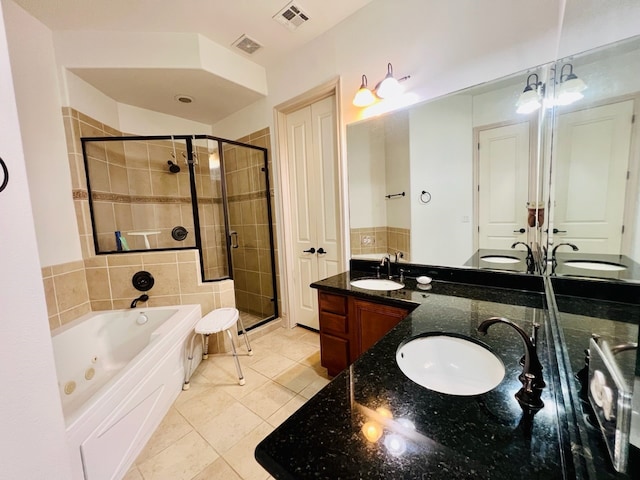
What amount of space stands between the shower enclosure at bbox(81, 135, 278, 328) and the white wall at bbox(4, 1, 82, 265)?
202mm

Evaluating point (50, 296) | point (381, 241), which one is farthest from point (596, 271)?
point (50, 296)

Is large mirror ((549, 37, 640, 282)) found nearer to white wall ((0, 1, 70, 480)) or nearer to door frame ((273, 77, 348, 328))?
door frame ((273, 77, 348, 328))

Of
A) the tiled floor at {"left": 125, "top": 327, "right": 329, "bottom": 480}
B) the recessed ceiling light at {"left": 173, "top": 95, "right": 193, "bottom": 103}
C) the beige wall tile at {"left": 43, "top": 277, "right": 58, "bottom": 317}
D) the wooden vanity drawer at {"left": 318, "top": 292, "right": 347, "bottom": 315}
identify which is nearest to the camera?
the tiled floor at {"left": 125, "top": 327, "right": 329, "bottom": 480}

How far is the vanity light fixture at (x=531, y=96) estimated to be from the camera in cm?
133

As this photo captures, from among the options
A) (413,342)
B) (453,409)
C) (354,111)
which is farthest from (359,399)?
(354,111)

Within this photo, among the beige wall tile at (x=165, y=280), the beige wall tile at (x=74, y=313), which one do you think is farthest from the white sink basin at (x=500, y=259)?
the beige wall tile at (x=74, y=313)

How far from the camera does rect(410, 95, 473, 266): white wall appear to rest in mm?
1528

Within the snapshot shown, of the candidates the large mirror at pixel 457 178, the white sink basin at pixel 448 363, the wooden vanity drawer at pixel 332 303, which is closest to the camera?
the white sink basin at pixel 448 363

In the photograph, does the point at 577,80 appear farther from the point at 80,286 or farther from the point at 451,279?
the point at 80,286

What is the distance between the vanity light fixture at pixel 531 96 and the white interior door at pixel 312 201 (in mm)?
1326

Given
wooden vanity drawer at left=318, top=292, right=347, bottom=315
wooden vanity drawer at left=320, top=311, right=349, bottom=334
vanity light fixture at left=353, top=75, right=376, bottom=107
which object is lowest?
wooden vanity drawer at left=320, top=311, right=349, bottom=334

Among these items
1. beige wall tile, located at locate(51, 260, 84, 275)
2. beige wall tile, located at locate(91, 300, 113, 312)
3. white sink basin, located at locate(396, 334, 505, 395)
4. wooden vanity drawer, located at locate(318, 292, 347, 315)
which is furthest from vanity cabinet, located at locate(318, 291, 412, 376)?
beige wall tile, located at locate(51, 260, 84, 275)

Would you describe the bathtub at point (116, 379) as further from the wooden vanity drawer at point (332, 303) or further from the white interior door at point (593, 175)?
the white interior door at point (593, 175)

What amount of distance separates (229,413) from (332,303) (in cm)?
99
